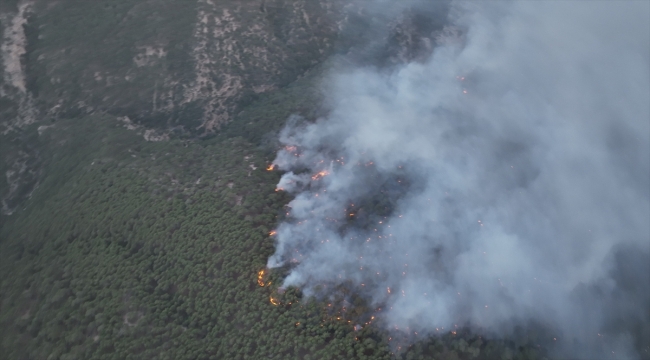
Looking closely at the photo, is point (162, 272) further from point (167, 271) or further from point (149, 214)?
point (149, 214)

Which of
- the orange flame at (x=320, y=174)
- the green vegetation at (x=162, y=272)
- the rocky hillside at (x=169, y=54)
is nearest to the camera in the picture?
the green vegetation at (x=162, y=272)

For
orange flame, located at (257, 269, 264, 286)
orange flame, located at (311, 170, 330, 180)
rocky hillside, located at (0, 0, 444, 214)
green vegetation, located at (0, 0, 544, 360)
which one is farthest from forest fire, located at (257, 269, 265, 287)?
rocky hillside, located at (0, 0, 444, 214)

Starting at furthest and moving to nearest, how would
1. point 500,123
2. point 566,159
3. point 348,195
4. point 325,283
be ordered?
point 500,123 → point 566,159 → point 348,195 → point 325,283

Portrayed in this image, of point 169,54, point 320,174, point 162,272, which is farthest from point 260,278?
point 169,54

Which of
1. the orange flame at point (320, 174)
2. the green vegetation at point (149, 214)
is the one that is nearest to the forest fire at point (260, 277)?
the green vegetation at point (149, 214)

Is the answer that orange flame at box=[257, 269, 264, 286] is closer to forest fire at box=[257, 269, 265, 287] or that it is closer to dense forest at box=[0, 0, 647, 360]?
forest fire at box=[257, 269, 265, 287]

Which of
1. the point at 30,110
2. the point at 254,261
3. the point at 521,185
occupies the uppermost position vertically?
the point at 521,185

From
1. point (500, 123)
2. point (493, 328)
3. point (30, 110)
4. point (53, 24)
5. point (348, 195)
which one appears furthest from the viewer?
point (53, 24)

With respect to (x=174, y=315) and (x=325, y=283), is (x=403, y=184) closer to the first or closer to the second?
(x=325, y=283)

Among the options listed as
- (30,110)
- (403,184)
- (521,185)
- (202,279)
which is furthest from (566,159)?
(30,110)

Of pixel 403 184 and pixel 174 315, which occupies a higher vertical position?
pixel 403 184

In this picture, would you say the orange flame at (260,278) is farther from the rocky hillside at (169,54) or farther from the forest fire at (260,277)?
the rocky hillside at (169,54)
